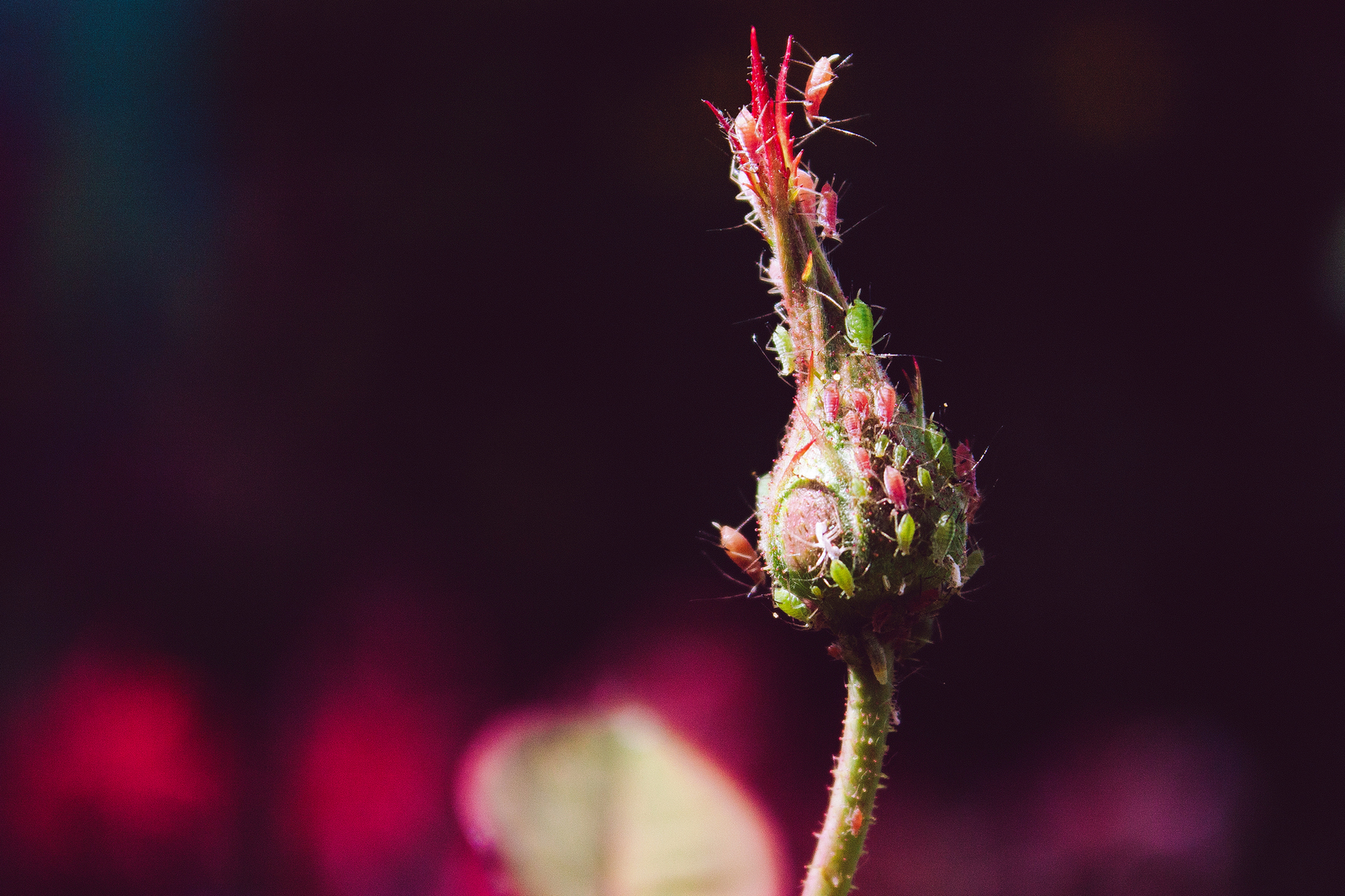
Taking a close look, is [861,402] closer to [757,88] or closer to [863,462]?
[863,462]

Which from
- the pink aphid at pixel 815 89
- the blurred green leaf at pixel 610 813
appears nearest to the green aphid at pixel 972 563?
the pink aphid at pixel 815 89

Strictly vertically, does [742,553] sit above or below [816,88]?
below

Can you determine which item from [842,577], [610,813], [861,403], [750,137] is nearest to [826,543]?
[842,577]

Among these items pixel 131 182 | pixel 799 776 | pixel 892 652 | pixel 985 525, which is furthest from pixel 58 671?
pixel 985 525

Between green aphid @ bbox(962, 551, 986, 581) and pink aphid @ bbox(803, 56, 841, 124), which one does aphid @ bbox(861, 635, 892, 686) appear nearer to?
green aphid @ bbox(962, 551, 986, 581)

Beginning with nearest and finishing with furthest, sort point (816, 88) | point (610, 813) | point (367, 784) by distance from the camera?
point (816, 88) < point (610, 813) < point (367, 784)

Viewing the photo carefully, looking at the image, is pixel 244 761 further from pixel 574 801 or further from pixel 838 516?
pixel 838 516
